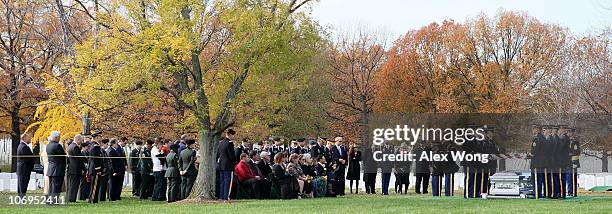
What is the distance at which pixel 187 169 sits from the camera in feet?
79.1

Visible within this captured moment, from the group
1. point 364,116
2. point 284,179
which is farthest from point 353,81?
point 284,179

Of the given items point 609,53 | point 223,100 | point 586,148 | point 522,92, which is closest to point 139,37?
point 223,100

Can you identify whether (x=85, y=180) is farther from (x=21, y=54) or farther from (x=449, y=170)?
(x=21, y=54)

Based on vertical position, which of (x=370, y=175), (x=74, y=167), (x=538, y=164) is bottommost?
(x=370, y=175)

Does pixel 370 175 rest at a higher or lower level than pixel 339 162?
lower

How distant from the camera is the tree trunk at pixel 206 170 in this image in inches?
927

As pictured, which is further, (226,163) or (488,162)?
(488,162)

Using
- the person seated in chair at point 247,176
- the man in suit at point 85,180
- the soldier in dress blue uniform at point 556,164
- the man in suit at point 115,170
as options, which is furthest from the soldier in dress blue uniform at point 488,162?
the man in suit at point 85,180

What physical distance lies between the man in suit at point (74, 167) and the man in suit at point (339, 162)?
8.62m

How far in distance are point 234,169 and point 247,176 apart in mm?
560

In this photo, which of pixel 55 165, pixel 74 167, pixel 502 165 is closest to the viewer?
pixel 55 165

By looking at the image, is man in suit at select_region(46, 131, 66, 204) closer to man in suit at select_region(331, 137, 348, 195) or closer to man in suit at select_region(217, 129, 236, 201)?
man in suit at select_region(217, 129, 236, 201)

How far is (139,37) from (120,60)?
0.83 meters

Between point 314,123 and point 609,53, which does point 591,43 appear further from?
point 314,123
